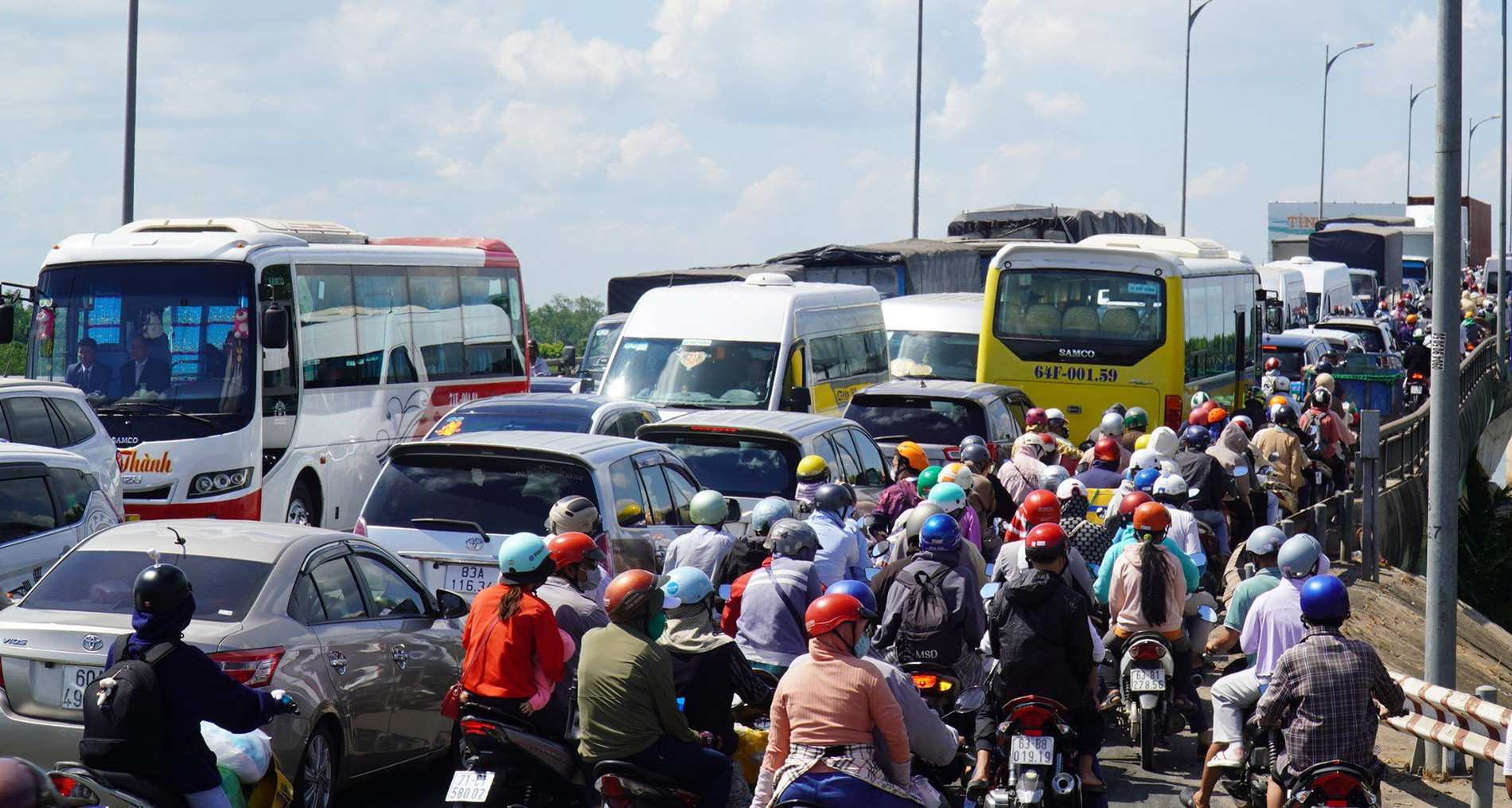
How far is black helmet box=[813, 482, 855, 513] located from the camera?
9.59 metres

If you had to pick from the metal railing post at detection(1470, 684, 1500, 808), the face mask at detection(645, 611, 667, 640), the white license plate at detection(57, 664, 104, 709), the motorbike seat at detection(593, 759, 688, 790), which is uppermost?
the face mask at detection(645, 611, 667, 640)

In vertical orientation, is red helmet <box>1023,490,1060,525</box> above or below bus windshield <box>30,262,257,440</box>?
below

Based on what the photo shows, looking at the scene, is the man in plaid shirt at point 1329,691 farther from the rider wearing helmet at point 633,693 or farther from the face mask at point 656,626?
the face mask at point 656,626

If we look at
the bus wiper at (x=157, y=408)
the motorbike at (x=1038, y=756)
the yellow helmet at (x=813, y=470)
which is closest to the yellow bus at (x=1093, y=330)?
the yellow helmet at (x=813, y=470)

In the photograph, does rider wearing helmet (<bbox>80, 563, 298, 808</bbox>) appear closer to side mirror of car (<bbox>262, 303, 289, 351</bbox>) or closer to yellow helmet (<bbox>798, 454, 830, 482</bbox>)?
yellow helmet (<bbox>798, 454, 830, 482</bbox>)

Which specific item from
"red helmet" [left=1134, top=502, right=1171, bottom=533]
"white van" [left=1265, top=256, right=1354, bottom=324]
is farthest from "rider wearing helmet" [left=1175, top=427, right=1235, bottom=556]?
"white van" [left=1265, top=256, right=1354, bottom=324]

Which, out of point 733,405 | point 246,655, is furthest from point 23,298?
point 246,655

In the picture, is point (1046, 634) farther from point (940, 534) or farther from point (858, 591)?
point (858, 591)

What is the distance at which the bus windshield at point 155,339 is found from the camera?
1477cm

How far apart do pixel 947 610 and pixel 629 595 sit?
7.59 feet

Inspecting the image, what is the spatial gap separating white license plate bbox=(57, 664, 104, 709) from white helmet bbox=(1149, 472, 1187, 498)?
6647 mm

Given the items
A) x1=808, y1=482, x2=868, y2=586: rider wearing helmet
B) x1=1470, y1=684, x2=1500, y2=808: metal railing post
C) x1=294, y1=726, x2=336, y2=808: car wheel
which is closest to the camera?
x1=294, y1=726, x2=336, y2=808: car wheel

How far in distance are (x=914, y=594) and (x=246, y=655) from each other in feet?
10.2

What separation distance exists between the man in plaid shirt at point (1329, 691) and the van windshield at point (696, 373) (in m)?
11.6
